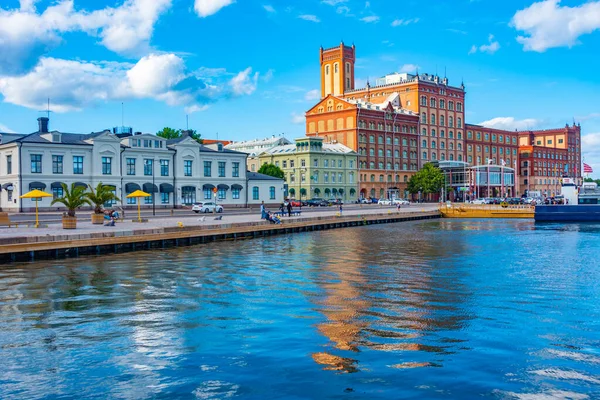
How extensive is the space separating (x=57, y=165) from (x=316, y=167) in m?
60.0

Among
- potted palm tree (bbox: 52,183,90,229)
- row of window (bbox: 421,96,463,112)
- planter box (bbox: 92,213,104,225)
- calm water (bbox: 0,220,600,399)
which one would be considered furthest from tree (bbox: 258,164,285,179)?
calm water (bbox: 0,220,600,399)

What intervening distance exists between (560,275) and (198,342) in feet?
63.6

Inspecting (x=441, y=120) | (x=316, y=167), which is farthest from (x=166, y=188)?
(x=441, y=120)

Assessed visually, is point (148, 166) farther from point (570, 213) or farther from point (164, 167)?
point (570, 213)

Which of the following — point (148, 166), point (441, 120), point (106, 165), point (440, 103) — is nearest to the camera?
point (106, 165)

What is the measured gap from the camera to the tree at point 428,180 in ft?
452

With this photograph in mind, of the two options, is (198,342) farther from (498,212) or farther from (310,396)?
(498,212)

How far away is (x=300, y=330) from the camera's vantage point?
16.8m

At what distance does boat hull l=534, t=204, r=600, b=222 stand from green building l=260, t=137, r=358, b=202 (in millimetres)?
54262

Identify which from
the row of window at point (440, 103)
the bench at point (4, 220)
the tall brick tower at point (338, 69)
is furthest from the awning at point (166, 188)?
the tall brick tower at point (338, 69)

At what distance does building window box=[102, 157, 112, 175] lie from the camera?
260 feet

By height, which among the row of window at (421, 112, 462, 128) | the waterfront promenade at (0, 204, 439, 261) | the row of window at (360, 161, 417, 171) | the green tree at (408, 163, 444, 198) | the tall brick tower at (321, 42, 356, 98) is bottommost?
the waterfront promenade at (0, 204, 439, 261)

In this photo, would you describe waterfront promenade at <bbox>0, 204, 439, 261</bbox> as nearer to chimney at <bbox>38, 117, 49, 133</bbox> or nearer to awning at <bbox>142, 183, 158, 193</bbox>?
awning at <bbox>142, 183, 158, 193</bbox>

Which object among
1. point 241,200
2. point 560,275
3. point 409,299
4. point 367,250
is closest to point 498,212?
point 241,200
